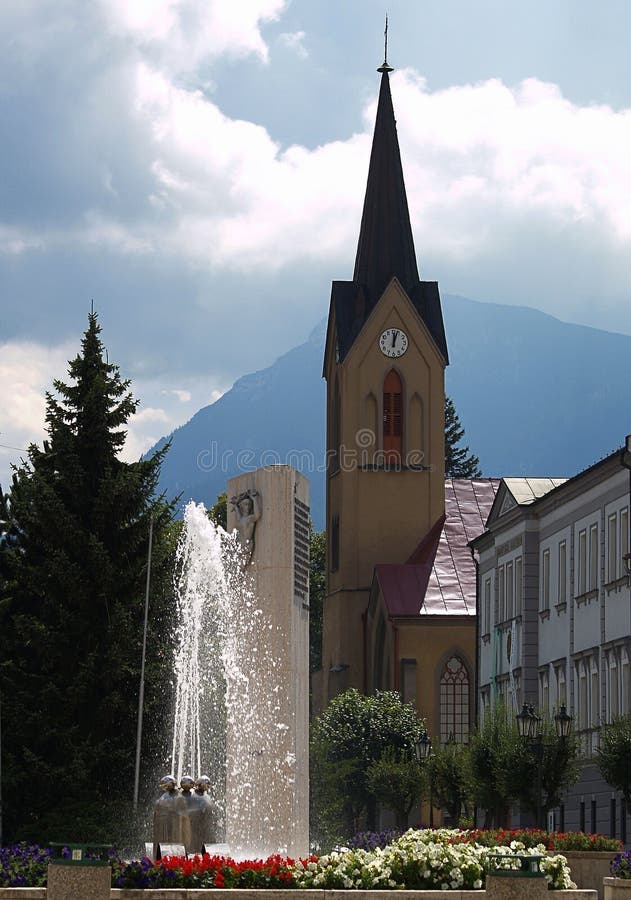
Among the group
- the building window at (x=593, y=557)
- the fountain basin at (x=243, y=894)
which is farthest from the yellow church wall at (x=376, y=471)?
the fountain basin at (x=243, y=894)

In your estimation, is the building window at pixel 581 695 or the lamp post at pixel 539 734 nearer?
the lamp post at pixel 539 734

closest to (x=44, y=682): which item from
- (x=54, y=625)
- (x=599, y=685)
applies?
(x=54, y=625)

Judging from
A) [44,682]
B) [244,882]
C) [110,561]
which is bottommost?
[244,882]

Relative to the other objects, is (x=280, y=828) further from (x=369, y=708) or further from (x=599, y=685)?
(x=369, y=708)

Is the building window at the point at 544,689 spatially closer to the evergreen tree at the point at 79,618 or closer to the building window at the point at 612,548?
the building window at the point at 612,548

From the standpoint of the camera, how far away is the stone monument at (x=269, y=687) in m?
28.8

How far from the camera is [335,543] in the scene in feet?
316

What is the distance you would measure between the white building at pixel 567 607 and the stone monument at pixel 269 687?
23353 mm

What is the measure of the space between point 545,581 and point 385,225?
38064mm

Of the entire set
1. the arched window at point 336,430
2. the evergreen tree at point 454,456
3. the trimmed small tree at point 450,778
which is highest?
the evergreen tree at point 454,456

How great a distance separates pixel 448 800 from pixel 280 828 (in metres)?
33.7

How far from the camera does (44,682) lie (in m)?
48.2

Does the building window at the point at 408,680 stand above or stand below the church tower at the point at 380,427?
below

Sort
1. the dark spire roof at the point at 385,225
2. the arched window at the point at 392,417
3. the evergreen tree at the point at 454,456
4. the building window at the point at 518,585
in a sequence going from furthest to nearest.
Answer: the evergreen tree at the point at 454,456
the dark spire roof at the point at 385,225
the arched window at the point at 392,417
the building window at the point at 518,585
